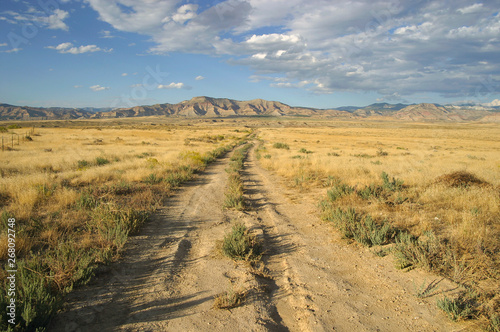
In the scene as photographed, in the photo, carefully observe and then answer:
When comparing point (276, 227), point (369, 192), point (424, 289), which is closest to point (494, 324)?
point (424, 289)

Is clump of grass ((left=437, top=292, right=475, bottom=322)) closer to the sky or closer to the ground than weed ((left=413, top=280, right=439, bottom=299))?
closer to the sky

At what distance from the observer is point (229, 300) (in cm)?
359

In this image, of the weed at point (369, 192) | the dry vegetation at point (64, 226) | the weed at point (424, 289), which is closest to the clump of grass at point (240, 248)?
the dry vegetation at point (64, 226)

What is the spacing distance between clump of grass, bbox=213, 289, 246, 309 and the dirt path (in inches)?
3.0

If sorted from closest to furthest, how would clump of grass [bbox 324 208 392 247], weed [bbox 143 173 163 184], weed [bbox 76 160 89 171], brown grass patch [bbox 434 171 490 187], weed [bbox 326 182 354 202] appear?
clump of grass [bbox 324 208 392 247]
weed [bbox 326 182 354 202]
brown grass patch [bbox 434 171 490 187]
weed [bbox 143 173 163 184]
weed [bbox 76 160 89 171]

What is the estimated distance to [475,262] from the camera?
4.10m

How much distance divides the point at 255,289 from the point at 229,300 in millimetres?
554

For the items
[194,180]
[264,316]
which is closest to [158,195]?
[194,180]

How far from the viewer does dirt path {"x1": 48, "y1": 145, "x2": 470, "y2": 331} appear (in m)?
3.27

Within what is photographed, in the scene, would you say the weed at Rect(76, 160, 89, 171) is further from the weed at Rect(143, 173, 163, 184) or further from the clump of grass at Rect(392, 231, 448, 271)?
the clump of grass at Rect(392, 231, 448, 271)

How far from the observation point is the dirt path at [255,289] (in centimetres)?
327

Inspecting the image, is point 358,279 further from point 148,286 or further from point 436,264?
point 148,286

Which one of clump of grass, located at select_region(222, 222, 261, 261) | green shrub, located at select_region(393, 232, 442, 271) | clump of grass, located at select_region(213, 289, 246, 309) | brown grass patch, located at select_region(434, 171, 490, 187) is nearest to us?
clump of grass, located at select_region(213, 289, 246, 309)

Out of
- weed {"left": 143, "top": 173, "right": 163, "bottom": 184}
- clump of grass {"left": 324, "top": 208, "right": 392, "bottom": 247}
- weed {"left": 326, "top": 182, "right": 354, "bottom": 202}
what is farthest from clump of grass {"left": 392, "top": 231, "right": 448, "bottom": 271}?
weed {"left": 143, "top": 173, "right": 163, "bottom": 184}
